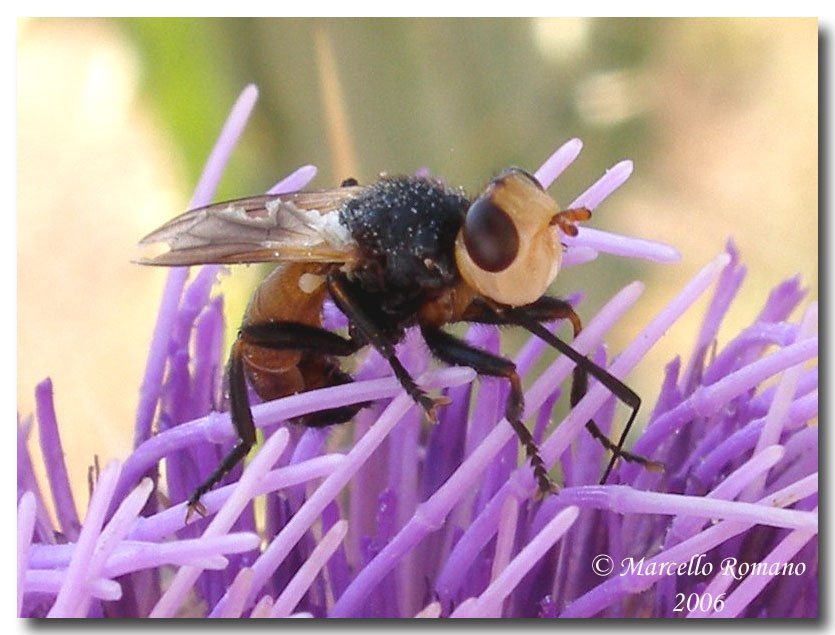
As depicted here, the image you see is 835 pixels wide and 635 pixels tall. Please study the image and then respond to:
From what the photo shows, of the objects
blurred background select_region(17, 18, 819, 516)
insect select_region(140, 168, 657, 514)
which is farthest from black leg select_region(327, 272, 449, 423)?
blurred background select_region(17, 18, 819, 516)

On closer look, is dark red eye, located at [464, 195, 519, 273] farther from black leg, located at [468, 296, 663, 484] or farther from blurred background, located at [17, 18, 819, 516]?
blurred background, located at [17, 18, 819, 516]

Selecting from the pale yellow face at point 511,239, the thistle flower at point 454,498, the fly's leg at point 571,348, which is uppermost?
the pale yellow face at point 511,239

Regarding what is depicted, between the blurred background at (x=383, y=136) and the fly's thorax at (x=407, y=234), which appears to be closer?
the fly's thorax at (x=407, y=234)

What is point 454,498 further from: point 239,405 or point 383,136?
point 383,136

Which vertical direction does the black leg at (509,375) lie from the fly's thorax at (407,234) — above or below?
below

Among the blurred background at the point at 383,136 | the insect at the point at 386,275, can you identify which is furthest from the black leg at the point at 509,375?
the blurred background at the point at 383,136

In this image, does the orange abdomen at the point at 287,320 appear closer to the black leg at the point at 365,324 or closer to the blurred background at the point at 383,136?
the black leg at the point at 365,324
